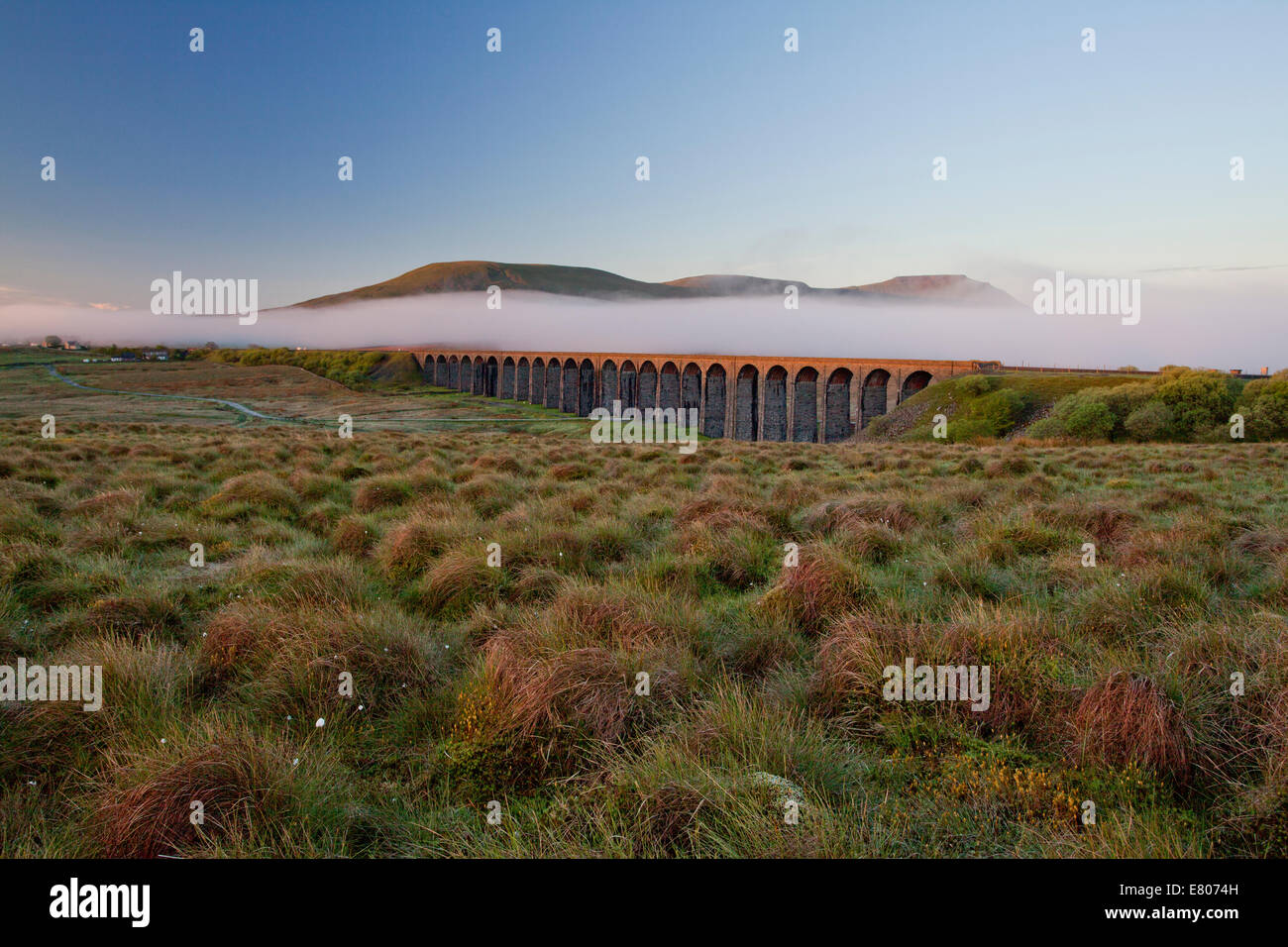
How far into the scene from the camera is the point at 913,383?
58.9m

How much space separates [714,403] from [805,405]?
542 inches

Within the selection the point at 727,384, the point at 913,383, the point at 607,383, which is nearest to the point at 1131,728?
the point at 913,383

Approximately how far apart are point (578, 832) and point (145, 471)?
44.8 feet

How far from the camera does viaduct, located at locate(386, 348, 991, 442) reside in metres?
61.4

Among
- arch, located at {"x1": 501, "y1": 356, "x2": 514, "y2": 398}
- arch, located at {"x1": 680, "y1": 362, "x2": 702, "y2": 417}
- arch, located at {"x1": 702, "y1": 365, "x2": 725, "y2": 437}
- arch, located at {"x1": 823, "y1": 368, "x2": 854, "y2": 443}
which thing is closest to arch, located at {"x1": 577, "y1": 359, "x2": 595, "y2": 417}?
arch, located at {"x1": 680, "y1": 362, "x2": 702, "y2": 417}

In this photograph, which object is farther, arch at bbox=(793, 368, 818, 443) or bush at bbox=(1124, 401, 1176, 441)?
arch at bbox=(793, 368, 818, 443)

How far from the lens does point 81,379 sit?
84.0 metres

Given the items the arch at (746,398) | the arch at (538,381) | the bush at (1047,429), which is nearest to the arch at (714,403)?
the arch at (746,398)

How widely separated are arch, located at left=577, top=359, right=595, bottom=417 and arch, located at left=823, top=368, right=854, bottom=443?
4007 centimetres

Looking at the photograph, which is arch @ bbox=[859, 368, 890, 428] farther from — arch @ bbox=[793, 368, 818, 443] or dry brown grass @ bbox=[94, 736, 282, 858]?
dry brown grass @ bbox=[94, 736, 282, 858]

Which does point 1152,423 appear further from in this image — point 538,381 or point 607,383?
point 538,381

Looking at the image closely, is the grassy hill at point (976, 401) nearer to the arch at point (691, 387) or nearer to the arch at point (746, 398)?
the arch at point (746, 398)

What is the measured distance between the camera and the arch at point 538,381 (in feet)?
343

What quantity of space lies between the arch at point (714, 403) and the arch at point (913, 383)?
23559 mm
